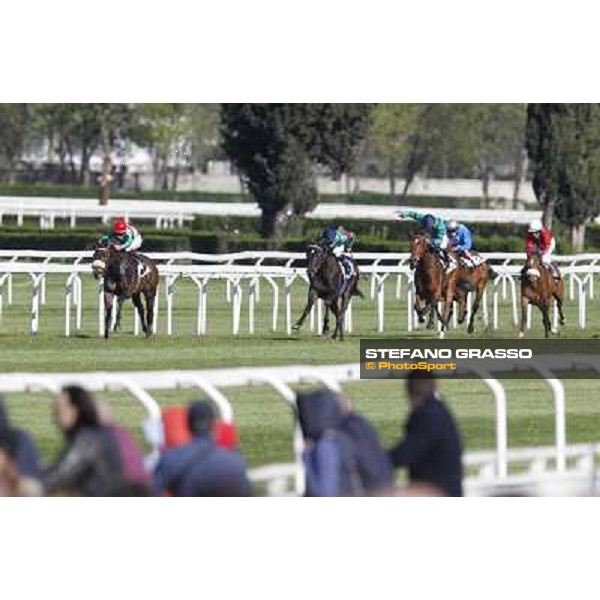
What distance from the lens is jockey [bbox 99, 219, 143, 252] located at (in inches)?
1022

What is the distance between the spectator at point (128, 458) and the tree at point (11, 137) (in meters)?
20.5

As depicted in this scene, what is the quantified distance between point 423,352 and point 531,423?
41.0 inches

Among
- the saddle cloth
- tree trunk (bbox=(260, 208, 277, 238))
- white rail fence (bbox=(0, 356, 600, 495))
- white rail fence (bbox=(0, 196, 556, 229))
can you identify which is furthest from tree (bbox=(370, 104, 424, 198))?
white rail fence (bbox=(0, 356, 600, 495))

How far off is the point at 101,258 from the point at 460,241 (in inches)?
127

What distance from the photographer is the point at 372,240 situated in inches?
1273

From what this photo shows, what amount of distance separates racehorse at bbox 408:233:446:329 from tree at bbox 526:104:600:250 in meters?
1.83

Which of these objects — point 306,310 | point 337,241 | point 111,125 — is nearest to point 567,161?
point 337,241

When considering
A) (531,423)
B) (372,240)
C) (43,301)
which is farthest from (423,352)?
(372,240)

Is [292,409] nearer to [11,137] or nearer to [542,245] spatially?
[542,245]

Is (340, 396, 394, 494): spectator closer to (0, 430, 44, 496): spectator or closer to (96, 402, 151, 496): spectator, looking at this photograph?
(96, 402, 151, 496): spectator

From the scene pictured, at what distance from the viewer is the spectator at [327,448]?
11078mm

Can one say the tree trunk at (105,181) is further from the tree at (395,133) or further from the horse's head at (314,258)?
the horse's head at (314,258)

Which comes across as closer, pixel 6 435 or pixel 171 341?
pixel 6 435
